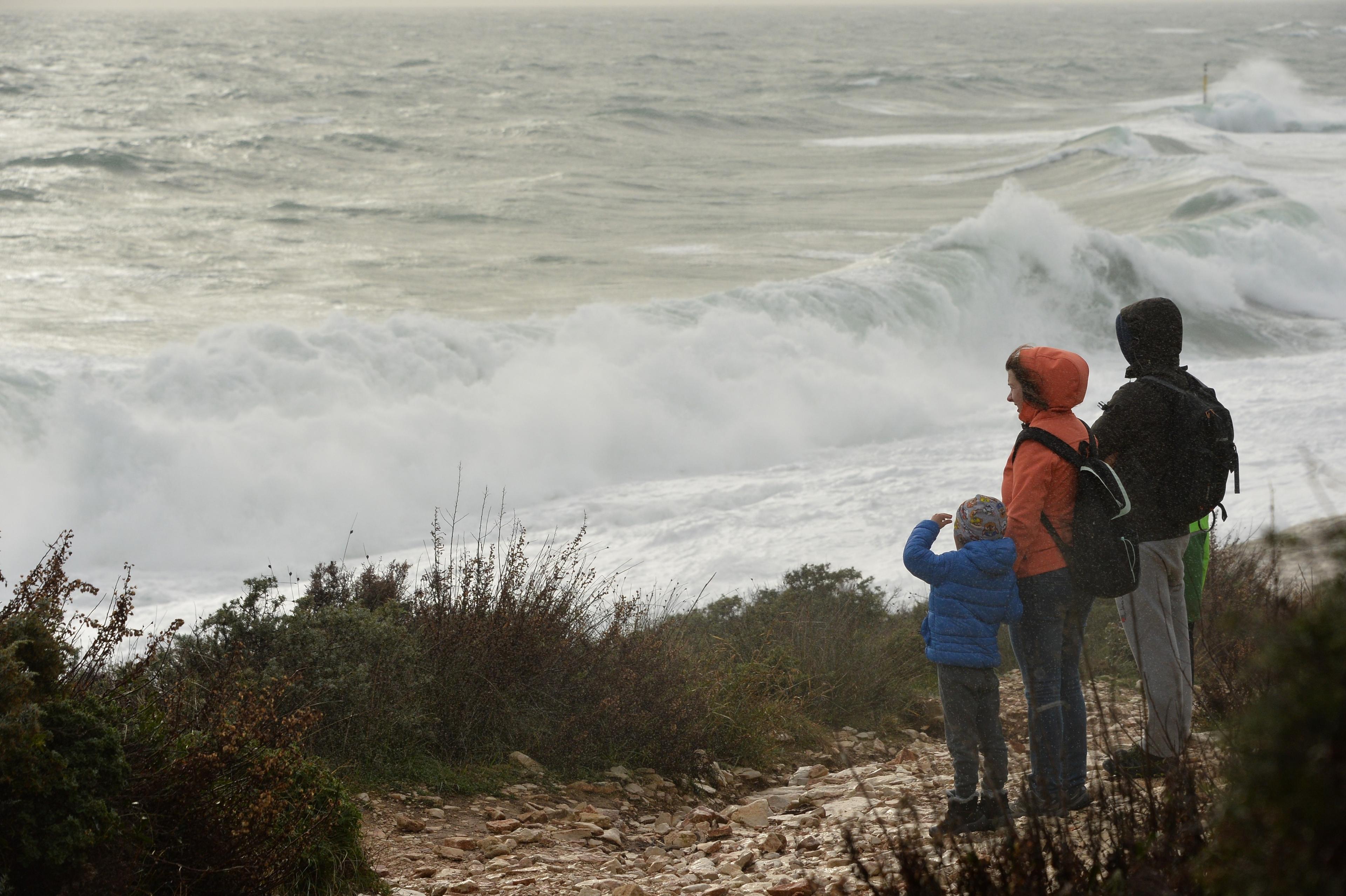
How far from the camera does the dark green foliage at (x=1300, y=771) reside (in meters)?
1.35

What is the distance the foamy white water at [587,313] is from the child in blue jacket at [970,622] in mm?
995

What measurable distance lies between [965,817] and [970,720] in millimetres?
328

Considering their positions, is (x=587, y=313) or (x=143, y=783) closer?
(x=143, y=783)

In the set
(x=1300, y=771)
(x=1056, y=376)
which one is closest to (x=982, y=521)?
(x=1056, y=376)

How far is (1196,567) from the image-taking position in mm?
4176

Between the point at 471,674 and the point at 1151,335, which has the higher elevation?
the point at 1151,335

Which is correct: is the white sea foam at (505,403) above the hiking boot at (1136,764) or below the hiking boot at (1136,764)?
above

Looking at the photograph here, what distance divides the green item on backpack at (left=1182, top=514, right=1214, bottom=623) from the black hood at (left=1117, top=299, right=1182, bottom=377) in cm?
66

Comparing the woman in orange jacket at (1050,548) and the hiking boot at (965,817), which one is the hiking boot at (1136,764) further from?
the hiking boot at (965,817)

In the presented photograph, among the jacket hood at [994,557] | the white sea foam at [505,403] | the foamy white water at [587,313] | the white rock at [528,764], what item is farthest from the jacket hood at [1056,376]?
the white sea foam at [505,403]

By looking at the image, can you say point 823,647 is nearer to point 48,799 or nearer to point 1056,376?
point 1056,376

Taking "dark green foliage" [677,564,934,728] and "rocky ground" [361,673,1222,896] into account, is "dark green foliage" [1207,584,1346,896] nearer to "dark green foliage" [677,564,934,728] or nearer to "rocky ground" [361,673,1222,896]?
"rocky ground" [361,673,1222,896]

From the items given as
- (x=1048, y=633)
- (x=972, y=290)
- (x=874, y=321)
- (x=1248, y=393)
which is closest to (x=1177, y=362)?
(x=1048, y=633)

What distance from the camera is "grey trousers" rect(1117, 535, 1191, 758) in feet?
12.7
